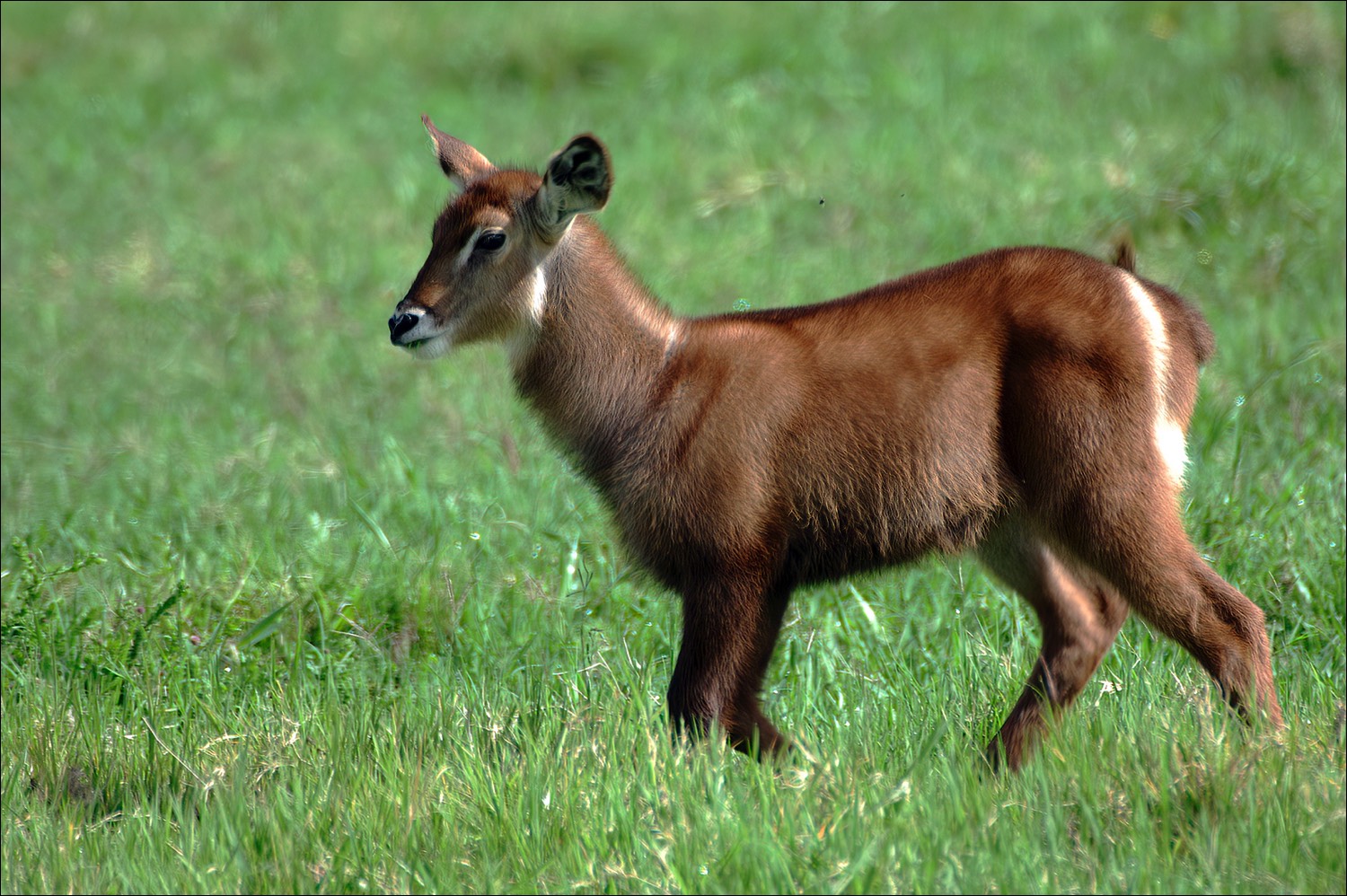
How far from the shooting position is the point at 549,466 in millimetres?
5891

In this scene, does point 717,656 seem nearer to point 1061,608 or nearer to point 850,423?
point 850,423

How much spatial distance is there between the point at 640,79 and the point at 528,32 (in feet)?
4.54

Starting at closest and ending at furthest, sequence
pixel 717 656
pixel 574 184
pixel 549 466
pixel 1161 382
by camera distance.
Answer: pixel 717 656, pixel 1161 382, pixel 574 184, pixel 549 466

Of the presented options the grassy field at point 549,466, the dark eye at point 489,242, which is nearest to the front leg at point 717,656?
the grassy field at point 549,466

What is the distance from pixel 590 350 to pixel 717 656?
0.89 m

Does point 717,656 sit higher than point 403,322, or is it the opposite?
point 403,322

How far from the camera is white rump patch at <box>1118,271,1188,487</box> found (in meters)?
3.60

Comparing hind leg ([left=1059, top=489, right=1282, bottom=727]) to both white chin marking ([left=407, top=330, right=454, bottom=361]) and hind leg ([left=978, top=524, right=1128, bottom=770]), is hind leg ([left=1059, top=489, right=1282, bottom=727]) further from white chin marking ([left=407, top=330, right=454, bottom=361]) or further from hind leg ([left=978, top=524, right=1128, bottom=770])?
white chin marking ([left=407, top=330, right=454, bottom=361])

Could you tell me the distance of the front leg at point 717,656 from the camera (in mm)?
3459

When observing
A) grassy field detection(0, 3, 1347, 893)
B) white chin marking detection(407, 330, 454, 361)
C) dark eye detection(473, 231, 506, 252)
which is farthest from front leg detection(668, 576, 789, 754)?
dark eye detection(473, 231, 506, 252)

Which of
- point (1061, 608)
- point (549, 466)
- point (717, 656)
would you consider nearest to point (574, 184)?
point (717, 656)

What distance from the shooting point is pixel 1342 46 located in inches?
380

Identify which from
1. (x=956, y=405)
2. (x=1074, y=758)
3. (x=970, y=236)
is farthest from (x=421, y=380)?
(x=1074, y=758)

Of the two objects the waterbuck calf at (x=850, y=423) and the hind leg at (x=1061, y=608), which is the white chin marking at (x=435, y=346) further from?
the hind leg at (x=1061, y=608)
